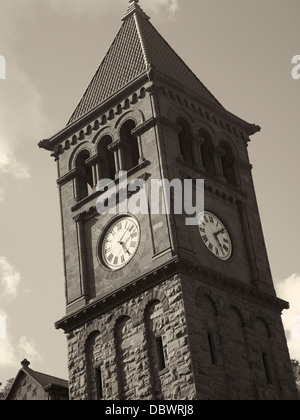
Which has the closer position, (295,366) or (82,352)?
(82,352)

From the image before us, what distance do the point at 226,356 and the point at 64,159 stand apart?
15086 millimetres

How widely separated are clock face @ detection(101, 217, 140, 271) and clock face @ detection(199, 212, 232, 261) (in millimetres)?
3166

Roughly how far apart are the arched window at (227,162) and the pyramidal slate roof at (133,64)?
2593 mm

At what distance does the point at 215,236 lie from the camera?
5050cm

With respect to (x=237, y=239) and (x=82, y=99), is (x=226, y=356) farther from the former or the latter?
(x=82, y=99)

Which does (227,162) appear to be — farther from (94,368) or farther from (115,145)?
(94,368)

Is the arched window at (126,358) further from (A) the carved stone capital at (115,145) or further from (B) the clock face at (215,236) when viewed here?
(A) the carved stone capital at (115,145)

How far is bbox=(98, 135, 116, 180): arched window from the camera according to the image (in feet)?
176

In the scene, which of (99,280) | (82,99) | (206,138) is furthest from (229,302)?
(82,99)

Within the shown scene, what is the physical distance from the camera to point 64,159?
55.6 meters

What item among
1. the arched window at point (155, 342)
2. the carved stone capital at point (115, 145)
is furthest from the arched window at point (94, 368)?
the carved stone capital at point (115, 145)
